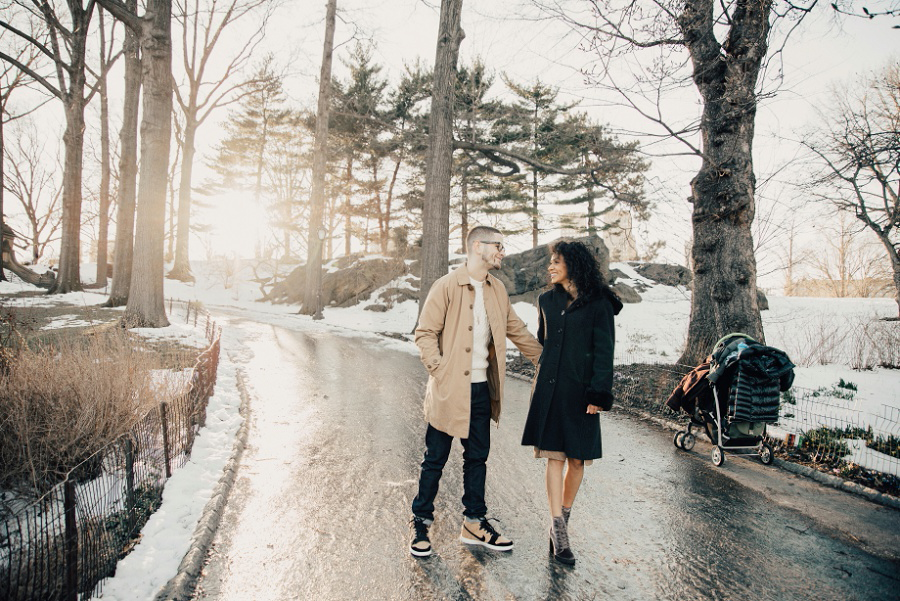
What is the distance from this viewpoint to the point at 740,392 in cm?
498

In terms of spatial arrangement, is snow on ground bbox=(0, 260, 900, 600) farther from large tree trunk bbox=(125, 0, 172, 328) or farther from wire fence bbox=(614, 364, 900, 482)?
large tree trunk bbox=(125, 0, 172, 328)

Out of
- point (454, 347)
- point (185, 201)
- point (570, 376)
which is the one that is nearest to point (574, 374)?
point (570, 376)

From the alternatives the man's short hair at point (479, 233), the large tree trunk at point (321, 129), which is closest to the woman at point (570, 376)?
the man's short hair at point (479, 233)

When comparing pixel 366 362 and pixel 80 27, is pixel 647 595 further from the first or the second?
pixel 80 27

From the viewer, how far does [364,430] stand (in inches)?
238

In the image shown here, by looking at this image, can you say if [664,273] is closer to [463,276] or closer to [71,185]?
[463,276]

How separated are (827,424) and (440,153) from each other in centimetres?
1046

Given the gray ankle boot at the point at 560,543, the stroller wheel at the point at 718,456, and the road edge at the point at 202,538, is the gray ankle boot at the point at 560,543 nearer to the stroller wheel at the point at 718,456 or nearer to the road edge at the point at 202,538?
the road edge at the point at 202,538

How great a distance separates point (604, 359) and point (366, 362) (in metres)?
8.07

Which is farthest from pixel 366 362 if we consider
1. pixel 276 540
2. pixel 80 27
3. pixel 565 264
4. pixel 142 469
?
pixel 80 27

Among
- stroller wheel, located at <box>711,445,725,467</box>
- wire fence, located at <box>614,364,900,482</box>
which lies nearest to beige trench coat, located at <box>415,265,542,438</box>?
stroller wheel, located at <box>711,445,725,467</box>

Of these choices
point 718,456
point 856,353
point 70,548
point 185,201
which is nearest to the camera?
point 70,548

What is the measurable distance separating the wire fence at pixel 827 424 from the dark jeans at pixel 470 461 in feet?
12.9

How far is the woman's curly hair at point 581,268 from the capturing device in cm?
335
